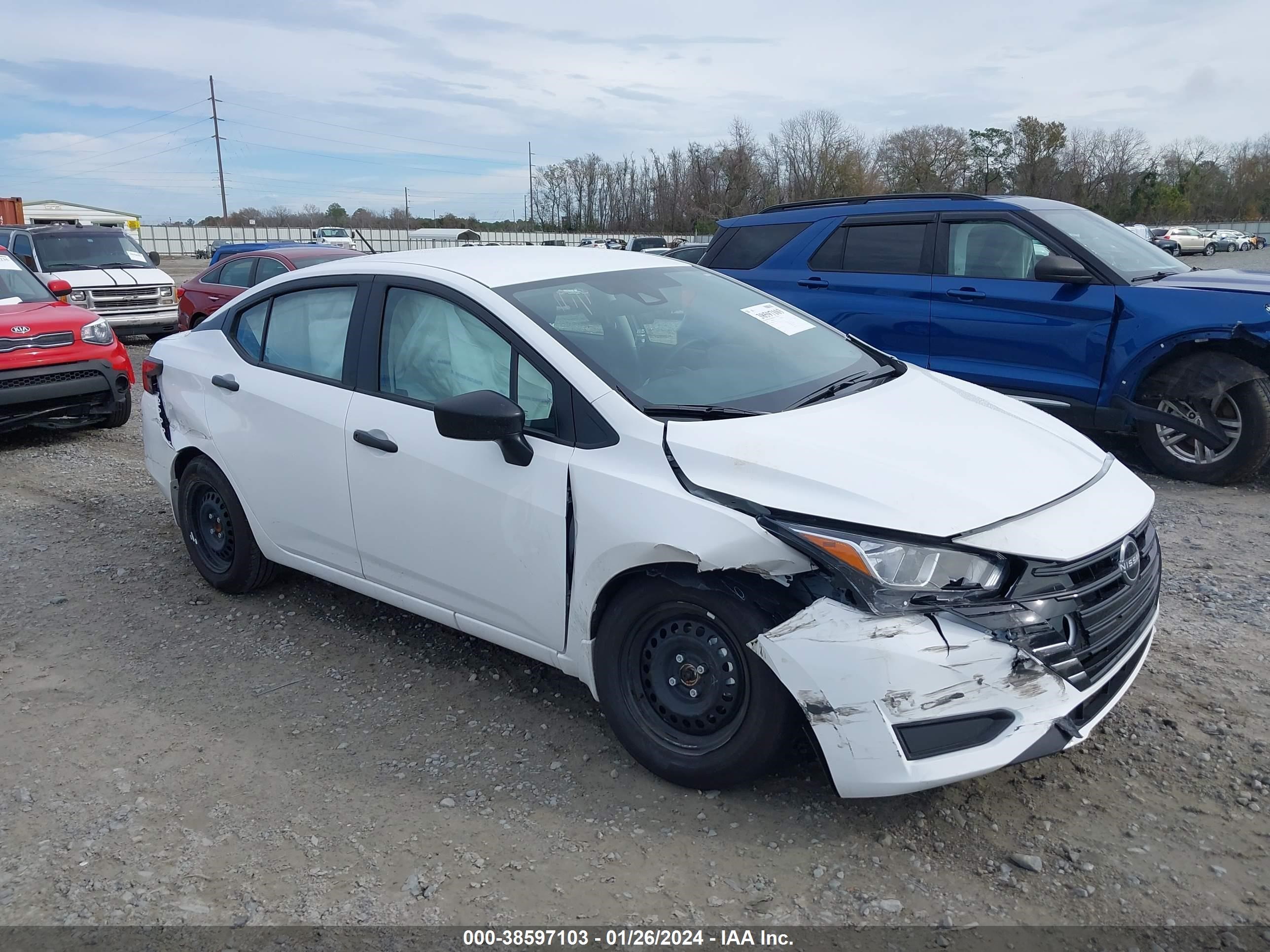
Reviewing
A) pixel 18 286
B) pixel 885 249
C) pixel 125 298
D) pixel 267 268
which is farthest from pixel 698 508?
pixel 125 298

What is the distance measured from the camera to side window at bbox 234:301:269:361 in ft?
14.9

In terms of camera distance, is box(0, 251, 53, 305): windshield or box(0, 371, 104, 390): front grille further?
box(0, 251, 53, 305): windshield

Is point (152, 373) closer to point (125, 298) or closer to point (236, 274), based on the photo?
point (236, 274)

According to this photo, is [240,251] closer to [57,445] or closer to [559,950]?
[57,445]

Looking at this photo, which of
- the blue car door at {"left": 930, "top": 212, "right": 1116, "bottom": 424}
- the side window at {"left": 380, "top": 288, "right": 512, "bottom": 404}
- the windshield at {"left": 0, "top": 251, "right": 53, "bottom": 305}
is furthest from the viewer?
the windshield at {"left": 0, "top": 251, "right": 53, "bottom": 305}

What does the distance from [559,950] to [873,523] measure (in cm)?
140

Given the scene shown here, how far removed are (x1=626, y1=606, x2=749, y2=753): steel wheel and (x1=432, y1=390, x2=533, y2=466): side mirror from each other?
0.74m

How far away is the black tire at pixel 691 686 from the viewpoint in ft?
9.16

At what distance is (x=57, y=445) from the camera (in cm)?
850

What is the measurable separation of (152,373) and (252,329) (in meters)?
0.87

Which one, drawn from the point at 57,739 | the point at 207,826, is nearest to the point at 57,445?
the point at 57,739

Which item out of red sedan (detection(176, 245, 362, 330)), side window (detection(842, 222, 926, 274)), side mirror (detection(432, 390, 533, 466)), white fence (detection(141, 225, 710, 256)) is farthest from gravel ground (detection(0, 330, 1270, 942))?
white fence (detection(141, 225, 710, 256))

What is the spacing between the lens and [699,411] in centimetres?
321

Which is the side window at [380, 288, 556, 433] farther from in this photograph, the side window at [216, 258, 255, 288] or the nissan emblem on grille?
the side window at [216, 258, 255, 288]
